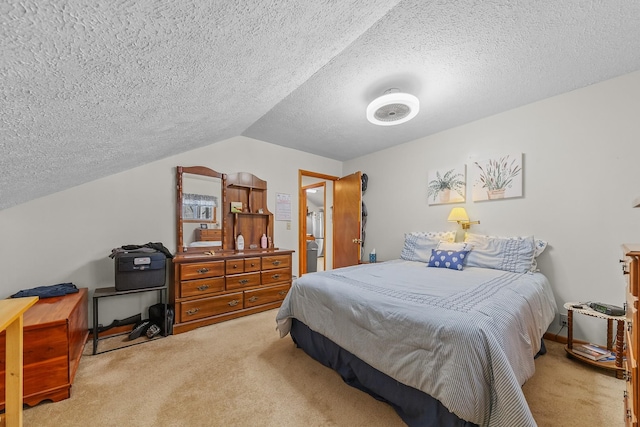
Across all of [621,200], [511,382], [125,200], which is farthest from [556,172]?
[125,200]

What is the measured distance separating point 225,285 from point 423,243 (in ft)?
8.09

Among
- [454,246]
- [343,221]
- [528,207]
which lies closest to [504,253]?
[454,246]

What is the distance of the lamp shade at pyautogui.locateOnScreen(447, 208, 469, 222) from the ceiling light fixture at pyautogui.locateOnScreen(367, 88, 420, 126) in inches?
54.0

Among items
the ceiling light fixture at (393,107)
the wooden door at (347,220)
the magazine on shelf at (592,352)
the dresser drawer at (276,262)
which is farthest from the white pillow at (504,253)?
the dresser drawer at (276,262)

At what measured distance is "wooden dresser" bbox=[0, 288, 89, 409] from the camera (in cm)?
148

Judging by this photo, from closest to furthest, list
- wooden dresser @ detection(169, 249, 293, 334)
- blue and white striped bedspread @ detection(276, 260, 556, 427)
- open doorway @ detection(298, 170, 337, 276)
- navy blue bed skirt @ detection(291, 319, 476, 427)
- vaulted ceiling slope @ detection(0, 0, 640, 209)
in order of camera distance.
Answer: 1. vaulted ceiling slope @ detection(0, 0, 640, 209)
2. blue and white striped bedspread @ detection(276, 260, 556, 427)
3. navy blue bed skirt @ detection(291, 319, 476, 427)
4. wooden dresser @ detection(169, 249, 293, 334)
5. open doorway @ detection(298, 170, 337, 276)

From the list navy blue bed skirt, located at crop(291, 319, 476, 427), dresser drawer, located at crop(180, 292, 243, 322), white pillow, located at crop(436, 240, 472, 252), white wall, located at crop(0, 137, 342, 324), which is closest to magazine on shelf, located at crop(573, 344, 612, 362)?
white pillow, located at crop(436, 240, 472, 252)

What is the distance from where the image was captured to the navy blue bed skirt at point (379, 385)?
1224mm

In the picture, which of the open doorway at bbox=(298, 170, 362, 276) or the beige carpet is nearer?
the beige carpet

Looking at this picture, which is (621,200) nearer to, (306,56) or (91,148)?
(306,56)

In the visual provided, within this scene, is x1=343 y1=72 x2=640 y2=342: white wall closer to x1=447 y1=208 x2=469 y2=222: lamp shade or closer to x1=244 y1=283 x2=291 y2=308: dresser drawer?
x1=447 y1=208 x2=469 y2=222: lamp shade

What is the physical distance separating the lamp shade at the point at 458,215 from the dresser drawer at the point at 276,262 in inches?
84.3

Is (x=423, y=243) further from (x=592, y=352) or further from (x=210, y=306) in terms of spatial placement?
→ (x=210, y=306)

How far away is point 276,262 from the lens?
130 inches
